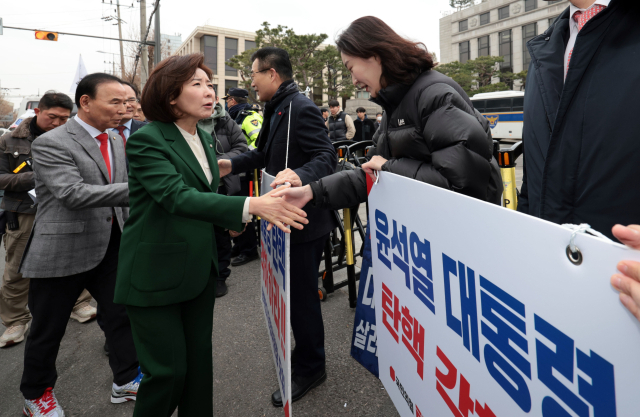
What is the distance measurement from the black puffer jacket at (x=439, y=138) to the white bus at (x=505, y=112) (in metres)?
23.7

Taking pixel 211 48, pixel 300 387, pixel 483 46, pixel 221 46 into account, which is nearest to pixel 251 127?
pixel 300 387

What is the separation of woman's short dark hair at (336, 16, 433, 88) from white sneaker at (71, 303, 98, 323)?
3.56 metres

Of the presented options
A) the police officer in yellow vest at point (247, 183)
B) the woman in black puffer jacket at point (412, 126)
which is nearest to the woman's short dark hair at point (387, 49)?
the woman in black puffer jacket at point (412, 126)

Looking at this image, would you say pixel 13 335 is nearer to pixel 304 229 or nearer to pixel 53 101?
pixel 53 101

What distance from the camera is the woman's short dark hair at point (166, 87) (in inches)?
73.3

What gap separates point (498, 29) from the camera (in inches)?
2053

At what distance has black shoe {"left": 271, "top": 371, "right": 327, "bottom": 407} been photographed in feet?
8.00

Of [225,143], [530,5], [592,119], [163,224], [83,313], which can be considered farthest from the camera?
[530,5]

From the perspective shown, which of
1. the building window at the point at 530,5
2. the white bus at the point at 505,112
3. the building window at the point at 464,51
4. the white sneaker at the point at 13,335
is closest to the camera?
the white sneaker at the point at 13,335

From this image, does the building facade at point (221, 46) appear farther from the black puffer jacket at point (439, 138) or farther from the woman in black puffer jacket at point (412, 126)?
the black puffer jacket at point (439, 138)

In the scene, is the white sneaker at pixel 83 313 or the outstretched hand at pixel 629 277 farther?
the white sneaker at pixel 83 313

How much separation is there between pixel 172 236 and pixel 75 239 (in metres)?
1.01

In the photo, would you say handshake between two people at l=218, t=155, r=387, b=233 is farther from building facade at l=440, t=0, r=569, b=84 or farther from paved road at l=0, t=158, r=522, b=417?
building facade at l=440, t=0, r=569, b=84

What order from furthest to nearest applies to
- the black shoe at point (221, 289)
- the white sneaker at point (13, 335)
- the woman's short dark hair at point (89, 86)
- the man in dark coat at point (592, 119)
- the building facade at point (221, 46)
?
the building facade at point (221, 46)
the black shoe at point (221, 289)
the white sneaker at point (13, 335)
the woman's short dark hair at point (89, 86)
the man in dark coat at point (592, 119)
